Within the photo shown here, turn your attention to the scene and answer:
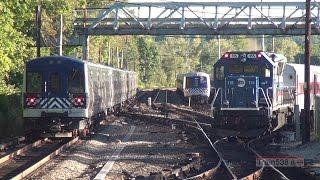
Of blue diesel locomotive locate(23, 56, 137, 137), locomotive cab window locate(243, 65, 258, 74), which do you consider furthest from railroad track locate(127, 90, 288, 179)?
blue diesel locomotive locate(23, 56, 137, 137)

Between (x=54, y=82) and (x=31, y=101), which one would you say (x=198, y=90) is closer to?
(x=54, y=82)

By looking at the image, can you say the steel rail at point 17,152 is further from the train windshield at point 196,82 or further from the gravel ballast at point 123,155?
the train windshield at point 196,82

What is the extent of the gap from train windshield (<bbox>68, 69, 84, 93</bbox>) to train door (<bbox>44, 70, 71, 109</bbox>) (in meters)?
0.20

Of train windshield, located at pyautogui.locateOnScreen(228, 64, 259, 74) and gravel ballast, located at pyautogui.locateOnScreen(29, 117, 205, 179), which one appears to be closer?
gravel ballast, located at pyautogui.locateOnScreen(29, 117, 205, 179)

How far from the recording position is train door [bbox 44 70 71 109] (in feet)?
70.6

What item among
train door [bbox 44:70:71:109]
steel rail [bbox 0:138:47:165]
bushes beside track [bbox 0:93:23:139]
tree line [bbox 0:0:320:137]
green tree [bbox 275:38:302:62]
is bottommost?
steel rail [bbox 0:138:47:165]

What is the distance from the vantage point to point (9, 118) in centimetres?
2652

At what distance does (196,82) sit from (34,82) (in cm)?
3366

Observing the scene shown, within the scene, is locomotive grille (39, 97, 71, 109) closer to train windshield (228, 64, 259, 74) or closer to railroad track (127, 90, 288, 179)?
railroad track (127, 90, 288, 179)

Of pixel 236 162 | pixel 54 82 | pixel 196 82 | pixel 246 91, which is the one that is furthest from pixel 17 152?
pixel 196 82

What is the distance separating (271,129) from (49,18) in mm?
27807

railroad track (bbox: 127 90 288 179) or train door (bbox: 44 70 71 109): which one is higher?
train door (bbox: 44 70 71 109)

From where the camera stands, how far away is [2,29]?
24.4 metres

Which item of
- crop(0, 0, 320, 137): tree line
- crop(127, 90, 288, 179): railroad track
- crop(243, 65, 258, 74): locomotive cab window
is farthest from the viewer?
crop(0, 0, 320, 137): tree line
